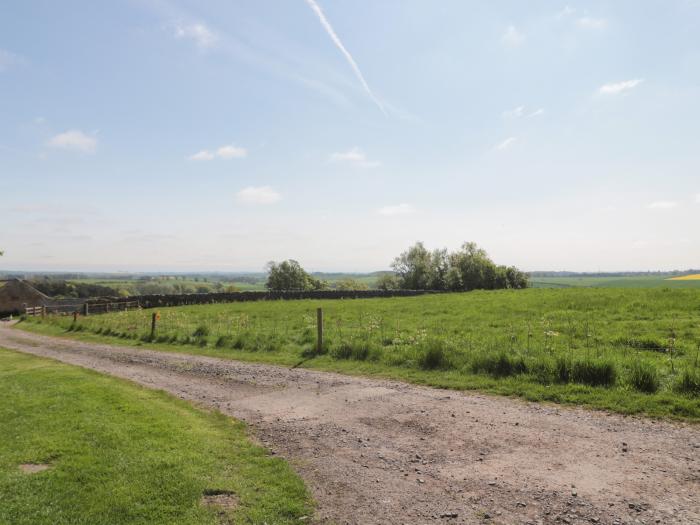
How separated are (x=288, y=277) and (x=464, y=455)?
91225 mm

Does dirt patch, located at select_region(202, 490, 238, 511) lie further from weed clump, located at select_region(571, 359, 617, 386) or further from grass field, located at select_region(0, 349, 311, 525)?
weed clump, located at select_region(571, 359, 617, 386)

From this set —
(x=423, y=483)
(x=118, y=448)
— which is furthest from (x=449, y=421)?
(x=118, y=448)

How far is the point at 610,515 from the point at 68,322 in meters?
34.5

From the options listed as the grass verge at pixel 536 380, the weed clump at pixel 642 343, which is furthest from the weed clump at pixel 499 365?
the weed clump at pixel 642 343

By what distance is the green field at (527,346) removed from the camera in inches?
359

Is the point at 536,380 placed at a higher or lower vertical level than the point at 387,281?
lower

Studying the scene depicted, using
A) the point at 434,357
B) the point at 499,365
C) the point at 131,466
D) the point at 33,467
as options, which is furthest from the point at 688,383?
the point at 33,467

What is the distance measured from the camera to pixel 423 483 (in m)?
5.61

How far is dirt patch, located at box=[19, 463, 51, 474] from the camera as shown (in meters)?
5.96

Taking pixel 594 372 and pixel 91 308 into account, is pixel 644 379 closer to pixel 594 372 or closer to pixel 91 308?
pixel 594 372

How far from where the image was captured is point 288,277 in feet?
316

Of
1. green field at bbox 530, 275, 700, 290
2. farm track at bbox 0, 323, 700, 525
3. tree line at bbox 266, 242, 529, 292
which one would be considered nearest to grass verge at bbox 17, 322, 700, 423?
farm track at bbox 0, 323, 700, 525

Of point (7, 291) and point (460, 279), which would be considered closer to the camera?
point (7, 291)

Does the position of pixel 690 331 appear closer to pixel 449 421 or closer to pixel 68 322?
pixel 449 421
